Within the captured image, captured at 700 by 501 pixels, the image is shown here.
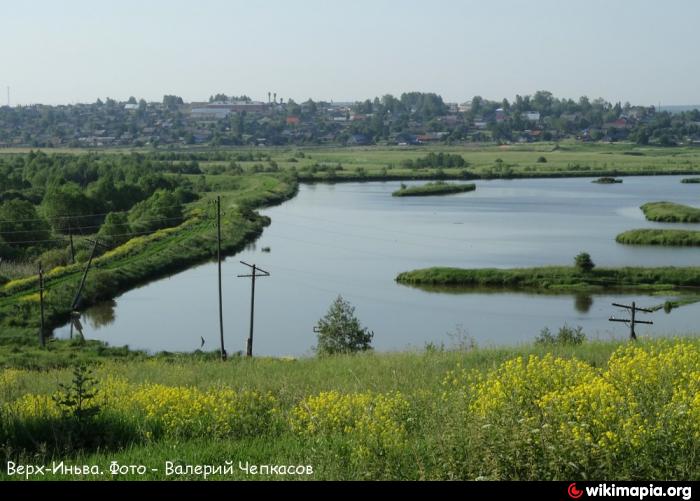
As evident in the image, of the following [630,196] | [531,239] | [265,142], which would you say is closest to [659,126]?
[265,142]

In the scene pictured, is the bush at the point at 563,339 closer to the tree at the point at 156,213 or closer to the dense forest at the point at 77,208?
the dense forest at the point at 77,208

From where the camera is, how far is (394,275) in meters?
26.4

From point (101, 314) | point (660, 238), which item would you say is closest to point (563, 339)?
point (101, 314)

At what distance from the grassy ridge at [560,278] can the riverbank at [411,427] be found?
18080 mm

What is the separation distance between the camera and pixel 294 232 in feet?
118

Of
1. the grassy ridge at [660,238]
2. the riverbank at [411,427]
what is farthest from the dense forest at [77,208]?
the riverbank at [411,427]

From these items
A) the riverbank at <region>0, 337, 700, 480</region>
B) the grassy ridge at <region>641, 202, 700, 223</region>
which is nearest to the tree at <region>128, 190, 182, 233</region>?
the grassy ridge at <region>641, 202, 700, 223</region>

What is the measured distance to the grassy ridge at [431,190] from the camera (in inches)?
2060

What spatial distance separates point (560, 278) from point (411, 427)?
20496 mm

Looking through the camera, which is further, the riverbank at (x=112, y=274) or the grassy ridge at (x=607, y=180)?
the grassy ridge at (x=607, y=180)

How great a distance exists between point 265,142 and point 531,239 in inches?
3353

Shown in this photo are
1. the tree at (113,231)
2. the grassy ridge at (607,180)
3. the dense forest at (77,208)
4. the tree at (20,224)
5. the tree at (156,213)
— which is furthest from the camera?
the grassy ridge at (607,180)

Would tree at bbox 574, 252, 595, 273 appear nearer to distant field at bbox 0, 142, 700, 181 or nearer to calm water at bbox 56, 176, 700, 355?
calm water at bbox 56, 176, 700, 355

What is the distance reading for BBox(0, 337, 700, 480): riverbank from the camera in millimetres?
4316
